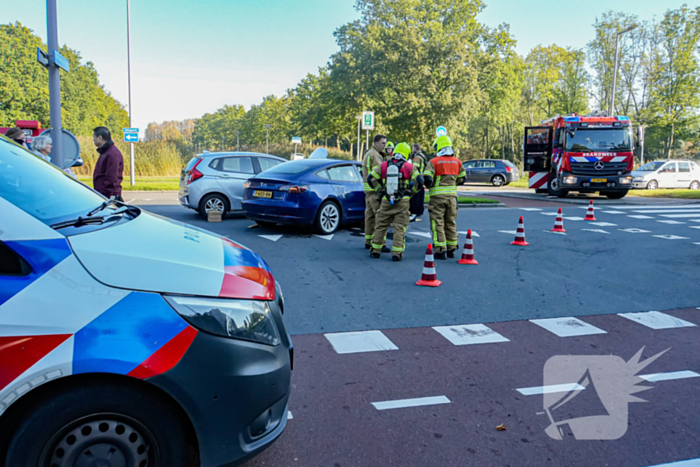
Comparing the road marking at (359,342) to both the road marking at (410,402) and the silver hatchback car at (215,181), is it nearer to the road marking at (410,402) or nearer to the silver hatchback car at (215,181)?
the road marking at (410,402)

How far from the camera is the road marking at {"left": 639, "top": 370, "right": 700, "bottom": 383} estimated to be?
13.9 feet

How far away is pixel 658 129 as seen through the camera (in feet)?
153

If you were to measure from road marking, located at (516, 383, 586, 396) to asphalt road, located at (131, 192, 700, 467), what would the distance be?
0.06 m

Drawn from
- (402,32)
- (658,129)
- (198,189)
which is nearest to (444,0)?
(402,32)

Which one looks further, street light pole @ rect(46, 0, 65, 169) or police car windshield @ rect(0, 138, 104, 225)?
street light pole @ rect(46, 0, 65, 169)

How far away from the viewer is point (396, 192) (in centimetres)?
846

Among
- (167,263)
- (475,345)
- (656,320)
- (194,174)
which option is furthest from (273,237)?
(167,263)

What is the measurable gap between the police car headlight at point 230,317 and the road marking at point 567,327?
11.8 ft

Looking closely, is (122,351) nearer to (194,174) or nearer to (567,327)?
(567,327)

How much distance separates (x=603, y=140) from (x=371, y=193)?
585 inches

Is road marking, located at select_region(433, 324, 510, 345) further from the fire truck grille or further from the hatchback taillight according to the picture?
the fire truck grille

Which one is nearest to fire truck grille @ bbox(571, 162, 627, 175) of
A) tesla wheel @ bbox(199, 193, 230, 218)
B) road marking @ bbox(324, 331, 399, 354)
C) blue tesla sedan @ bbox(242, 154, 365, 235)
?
blue tesla sedan @ bbox(242, 154, 365, 235)

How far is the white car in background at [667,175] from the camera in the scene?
28.2 m

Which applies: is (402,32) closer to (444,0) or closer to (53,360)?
(444,0)
